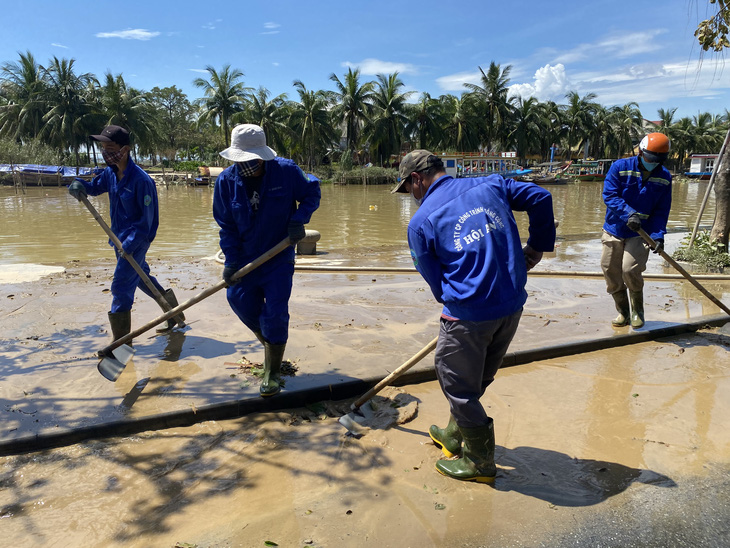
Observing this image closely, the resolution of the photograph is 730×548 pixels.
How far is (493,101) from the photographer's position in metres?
54.5

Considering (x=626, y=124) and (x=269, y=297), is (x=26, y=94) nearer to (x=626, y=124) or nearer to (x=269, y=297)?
(x=269, y=297)

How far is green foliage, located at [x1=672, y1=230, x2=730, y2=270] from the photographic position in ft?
27.3

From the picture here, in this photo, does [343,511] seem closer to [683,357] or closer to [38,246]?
[683,357]

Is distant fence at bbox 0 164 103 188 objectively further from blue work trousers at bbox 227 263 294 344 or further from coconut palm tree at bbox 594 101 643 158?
coconut palm tree at bbox 594 101 643 158

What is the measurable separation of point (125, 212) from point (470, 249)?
3306mm

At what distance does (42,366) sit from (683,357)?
544 cm

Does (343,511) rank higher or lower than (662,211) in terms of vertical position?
lower

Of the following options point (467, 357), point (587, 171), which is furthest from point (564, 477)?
point (587, 171)

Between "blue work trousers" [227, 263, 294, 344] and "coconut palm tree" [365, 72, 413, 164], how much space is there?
46.1 metres

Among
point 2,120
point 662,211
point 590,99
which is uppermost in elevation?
point 590,99

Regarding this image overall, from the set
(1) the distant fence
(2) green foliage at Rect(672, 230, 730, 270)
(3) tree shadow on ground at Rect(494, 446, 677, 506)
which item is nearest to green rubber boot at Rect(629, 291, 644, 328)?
(3) tree shadow on ground at Rect(494, 446, 677, 506)

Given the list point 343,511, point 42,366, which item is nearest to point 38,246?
point 42,366

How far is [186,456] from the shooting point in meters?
2.98

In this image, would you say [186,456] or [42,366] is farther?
[42,366]
